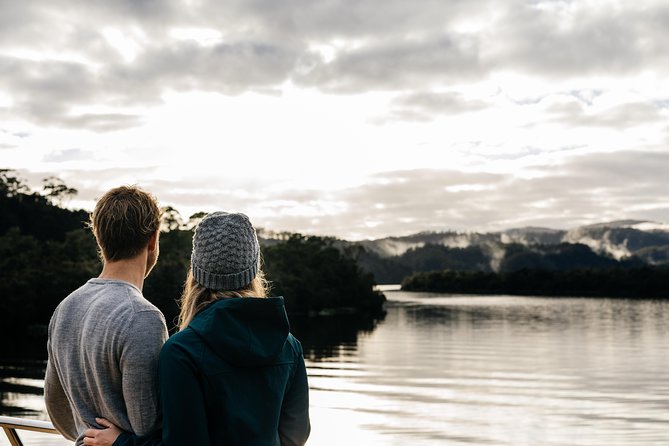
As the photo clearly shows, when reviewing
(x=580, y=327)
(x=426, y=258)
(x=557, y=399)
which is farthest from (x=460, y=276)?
(x=557, y=399)

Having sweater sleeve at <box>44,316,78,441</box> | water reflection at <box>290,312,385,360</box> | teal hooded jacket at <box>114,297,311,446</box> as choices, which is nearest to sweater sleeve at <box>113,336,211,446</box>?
teal hooded jacket at <box>114,297,311,446</box>

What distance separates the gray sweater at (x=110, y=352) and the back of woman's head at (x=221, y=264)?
11 centimetres

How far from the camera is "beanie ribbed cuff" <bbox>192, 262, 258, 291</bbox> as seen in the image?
1796 millimetres

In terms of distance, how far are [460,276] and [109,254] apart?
142981 millimetres

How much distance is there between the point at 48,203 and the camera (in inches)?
3346

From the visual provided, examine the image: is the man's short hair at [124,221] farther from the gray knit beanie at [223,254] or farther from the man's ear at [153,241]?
the gray knit beanie at [223,254]

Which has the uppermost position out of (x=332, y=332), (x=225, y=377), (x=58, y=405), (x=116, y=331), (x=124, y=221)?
(x=124, y=221)

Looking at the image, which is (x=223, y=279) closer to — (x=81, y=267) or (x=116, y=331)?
(x=116, y=331)

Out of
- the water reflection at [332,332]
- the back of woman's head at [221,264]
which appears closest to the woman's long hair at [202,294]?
the back of woman's head at [221,264]

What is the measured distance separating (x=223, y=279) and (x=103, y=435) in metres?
0.50

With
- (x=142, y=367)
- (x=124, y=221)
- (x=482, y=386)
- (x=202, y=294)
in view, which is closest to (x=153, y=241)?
(x=124, y=221)

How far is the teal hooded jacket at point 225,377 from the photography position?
164 cm

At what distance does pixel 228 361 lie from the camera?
65.9 inches

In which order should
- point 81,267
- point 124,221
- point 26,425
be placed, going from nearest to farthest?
point 124,221 < point 26,425 < point 81,267
